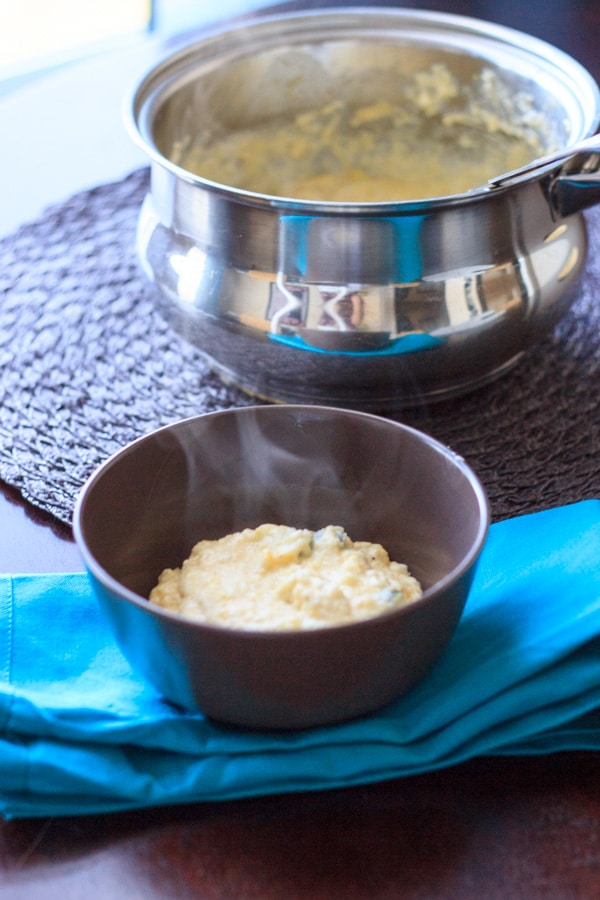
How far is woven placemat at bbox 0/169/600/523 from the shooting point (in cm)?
81

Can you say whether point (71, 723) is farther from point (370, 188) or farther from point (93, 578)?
point (370, 188)

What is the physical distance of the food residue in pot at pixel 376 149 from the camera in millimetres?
1185

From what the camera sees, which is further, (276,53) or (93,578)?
(276,53)

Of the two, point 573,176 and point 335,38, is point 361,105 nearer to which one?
point 335,38

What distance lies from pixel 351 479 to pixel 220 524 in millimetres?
95

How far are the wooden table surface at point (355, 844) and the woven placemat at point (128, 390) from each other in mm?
249

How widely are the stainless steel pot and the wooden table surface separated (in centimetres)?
35

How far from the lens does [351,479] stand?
2.34ft

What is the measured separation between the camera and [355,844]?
0.53 metres

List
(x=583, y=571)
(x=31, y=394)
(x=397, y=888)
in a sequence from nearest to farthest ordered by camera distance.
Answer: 1. (x=397, y=888)
2. (x=583, y=571)
3. (x=31, y=394)

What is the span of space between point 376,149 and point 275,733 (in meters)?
0.88

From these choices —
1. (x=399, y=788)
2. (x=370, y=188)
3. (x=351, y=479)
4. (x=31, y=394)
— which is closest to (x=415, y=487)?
(x=351, y=479)

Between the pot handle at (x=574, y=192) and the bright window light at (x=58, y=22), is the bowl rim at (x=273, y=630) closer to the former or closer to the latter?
the pot handle at (x=574, y=192)

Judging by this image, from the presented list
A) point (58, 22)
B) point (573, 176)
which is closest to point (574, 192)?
point (573, 176)
